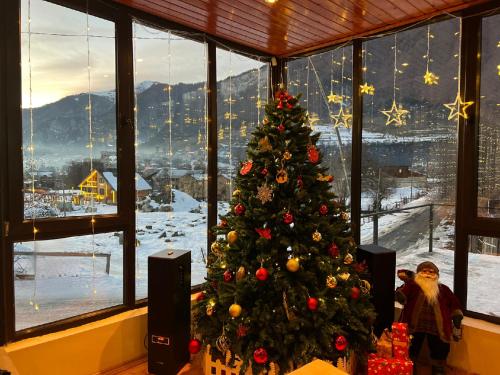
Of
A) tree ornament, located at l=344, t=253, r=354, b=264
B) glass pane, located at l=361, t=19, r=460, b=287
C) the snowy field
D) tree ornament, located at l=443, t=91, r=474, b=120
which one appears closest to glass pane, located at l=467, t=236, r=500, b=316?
the snowy field

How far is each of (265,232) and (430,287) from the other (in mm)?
1352

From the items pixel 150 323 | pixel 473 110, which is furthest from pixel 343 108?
pixel 150 323

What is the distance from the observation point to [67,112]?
109 inches

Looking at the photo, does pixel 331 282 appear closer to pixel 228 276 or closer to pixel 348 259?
pixel 348 259

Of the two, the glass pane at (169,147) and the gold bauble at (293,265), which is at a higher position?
the glass pane at (169,147)

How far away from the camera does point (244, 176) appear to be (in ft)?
8.60

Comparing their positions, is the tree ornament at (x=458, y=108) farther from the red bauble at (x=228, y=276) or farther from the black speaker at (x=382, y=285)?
the red bauble at (x=228, y=276)

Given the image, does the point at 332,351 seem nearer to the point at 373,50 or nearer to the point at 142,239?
the point at 142,239

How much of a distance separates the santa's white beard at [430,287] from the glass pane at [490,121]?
65cm

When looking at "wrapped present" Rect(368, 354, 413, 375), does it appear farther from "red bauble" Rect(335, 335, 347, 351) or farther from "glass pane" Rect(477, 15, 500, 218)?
"glass pane" Rect(477, 15, 500, 218)

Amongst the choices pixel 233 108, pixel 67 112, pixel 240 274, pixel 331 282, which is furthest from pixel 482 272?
pixel 67 112

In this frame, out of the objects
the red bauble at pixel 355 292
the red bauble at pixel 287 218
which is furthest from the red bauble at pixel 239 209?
the red bauble at pixel 355 292

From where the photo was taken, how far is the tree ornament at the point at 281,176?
246 centimetres

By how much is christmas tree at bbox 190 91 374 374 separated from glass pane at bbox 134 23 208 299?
0.82 metres
